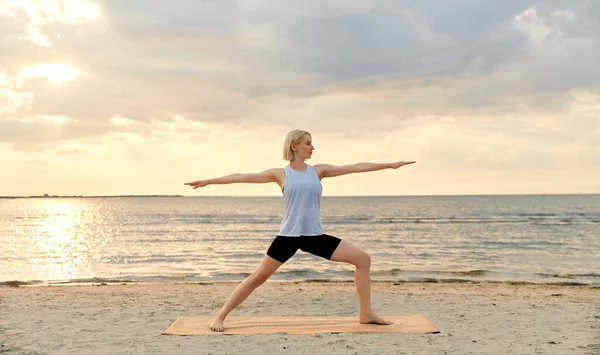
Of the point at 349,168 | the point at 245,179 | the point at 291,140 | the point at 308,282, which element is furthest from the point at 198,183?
the point at 308,282

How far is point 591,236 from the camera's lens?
117 feet

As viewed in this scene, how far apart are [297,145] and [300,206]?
2.35 ft

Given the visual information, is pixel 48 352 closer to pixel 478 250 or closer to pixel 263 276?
pixel 263 276

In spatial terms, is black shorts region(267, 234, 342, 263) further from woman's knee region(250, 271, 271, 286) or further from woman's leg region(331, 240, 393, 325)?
woman's knee region(250, 271, 271, 286)

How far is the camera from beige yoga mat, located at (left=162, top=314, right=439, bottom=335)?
23.8 feet

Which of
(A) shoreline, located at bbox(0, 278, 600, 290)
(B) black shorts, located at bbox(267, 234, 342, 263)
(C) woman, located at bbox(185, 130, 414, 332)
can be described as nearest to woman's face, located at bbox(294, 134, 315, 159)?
(C) woman, located at bbox(185, 130, 414, 332)

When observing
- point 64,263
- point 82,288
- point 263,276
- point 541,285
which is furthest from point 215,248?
point 263,276

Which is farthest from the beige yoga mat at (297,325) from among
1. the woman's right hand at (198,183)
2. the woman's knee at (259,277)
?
the woman's right hand at (198,183)

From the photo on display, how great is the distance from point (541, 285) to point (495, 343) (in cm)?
897

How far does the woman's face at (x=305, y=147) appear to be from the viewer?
22.1ft

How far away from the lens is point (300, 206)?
6652 millimetres

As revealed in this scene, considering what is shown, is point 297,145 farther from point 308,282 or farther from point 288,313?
point 308,282

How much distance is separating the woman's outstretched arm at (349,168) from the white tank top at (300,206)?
12.9 inches

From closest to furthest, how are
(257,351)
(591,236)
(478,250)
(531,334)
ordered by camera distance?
(257,351), (531,334), (478,250), (591,236)
